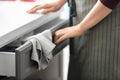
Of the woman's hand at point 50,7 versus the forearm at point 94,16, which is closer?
the forearm at point 94,16

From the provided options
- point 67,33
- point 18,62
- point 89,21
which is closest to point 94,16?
point 89,21

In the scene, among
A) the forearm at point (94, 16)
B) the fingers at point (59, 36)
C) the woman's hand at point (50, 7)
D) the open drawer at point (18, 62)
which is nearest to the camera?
the open drawer at point (18, 62)

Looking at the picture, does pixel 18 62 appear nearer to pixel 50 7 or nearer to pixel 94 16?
pixel 94 16

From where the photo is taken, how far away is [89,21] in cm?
A: 113

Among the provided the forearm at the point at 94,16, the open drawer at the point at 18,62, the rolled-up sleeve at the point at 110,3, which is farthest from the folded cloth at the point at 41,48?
the rolled-up sleeve at the point at 110,3

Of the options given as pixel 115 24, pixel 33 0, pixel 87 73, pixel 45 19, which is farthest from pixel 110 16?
pixel 33 0

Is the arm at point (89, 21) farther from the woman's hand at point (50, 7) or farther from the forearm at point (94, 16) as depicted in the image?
the woman's hand at point (50, 7)

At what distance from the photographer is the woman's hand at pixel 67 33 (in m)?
1.16

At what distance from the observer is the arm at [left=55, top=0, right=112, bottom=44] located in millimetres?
1097

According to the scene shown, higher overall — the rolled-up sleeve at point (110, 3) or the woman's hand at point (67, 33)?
the rolled-up sleeve at point (110, 3)

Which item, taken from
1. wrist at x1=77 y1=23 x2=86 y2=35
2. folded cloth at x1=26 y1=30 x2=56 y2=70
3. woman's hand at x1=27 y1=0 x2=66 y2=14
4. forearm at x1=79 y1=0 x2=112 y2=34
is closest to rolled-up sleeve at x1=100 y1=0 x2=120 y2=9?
forearm at x1=79 y1=0 x2=112 y2=34

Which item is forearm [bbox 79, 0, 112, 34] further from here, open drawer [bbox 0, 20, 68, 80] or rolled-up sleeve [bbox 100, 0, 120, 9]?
open drawer [bbox 0, 20, 68, 80]

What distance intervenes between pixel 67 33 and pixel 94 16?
13cm

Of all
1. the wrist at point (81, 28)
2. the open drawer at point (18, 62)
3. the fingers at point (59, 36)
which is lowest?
the open drawer at point (18, 62)
